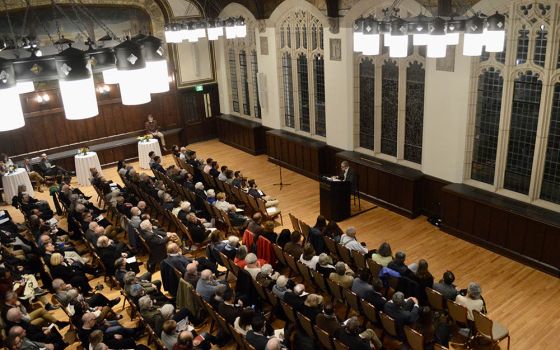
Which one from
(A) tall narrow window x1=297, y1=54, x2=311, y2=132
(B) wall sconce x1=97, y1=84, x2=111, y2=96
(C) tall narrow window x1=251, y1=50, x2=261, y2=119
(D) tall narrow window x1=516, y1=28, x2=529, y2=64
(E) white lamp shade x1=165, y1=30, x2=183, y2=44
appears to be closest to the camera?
(D) tall narrow window x1=516, y1=28, x2=529, y2=64

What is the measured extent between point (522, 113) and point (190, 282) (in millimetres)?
7121

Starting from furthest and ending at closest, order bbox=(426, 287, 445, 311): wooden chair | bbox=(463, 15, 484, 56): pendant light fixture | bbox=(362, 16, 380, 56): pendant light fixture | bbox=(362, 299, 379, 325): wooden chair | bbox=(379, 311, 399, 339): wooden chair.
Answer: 1. bbox=(362, 16, 380, 56): pendant light fixture
2. bbox=(463, 15, 484, 56): pendant light fixture
3. bbox=(426, 287, 445, 311): wooden chair
4. bbox=(362, 299, 379, 325): wooden chair
5. bbox=(379, 311, 399, 339): wooden chair

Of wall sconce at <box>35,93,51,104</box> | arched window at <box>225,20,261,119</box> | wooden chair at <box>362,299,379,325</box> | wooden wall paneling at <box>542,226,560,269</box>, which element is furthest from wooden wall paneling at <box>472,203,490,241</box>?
wall sconce at <box>35,93,51,104</box>

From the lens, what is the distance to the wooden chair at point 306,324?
670 centimetres

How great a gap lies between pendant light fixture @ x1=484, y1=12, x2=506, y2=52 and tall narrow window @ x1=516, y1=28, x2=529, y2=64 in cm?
202

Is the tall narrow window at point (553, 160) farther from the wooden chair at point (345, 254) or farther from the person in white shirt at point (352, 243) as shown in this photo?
the wooden chair at point (345, 254)

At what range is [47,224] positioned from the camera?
10.3m

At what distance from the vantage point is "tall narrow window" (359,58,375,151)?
41.4 feet

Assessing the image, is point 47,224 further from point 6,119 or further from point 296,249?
point 6,119

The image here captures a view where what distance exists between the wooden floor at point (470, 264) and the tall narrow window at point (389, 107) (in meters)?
1.73

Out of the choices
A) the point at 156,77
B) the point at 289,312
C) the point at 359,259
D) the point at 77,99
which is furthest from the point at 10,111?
the point at 359,259

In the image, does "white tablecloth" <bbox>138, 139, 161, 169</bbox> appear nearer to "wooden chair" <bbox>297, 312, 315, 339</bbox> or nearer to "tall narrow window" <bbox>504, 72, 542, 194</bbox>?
"wooden chair" <bbox>297, 312, 315, 339</bbox>

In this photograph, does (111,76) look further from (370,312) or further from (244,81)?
(244,81)

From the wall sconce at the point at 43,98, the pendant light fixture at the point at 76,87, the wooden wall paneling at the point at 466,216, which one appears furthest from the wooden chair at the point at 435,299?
the wall sconce at the point at 43,98
